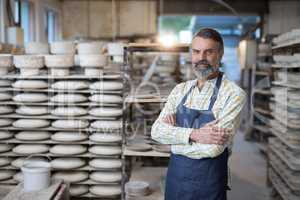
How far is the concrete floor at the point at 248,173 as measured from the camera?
3.98m

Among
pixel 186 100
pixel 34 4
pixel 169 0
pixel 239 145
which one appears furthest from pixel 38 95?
pixel 169 0

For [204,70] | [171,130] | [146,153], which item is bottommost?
[146,153]

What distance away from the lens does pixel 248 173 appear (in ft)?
15.9

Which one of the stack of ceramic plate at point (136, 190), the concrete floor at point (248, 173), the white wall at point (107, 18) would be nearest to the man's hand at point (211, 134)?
the stack of ceramic plate at point (136, 190)

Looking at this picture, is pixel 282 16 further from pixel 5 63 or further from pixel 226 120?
pixel 226 120

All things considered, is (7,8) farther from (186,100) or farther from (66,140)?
(186,100)

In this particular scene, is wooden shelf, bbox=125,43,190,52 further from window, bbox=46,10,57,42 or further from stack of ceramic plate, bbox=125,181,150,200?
window, bbox=46,10,57,42

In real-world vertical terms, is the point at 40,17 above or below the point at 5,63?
above

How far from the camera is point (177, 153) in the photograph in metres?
1.89

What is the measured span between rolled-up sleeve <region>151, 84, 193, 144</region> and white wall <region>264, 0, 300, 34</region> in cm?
718

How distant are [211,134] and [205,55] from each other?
398 millimetres

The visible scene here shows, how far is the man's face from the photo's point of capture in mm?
1771

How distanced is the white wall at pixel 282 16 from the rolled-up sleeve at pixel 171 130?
282 inches

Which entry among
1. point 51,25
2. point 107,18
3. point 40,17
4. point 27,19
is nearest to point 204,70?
point 27,19
